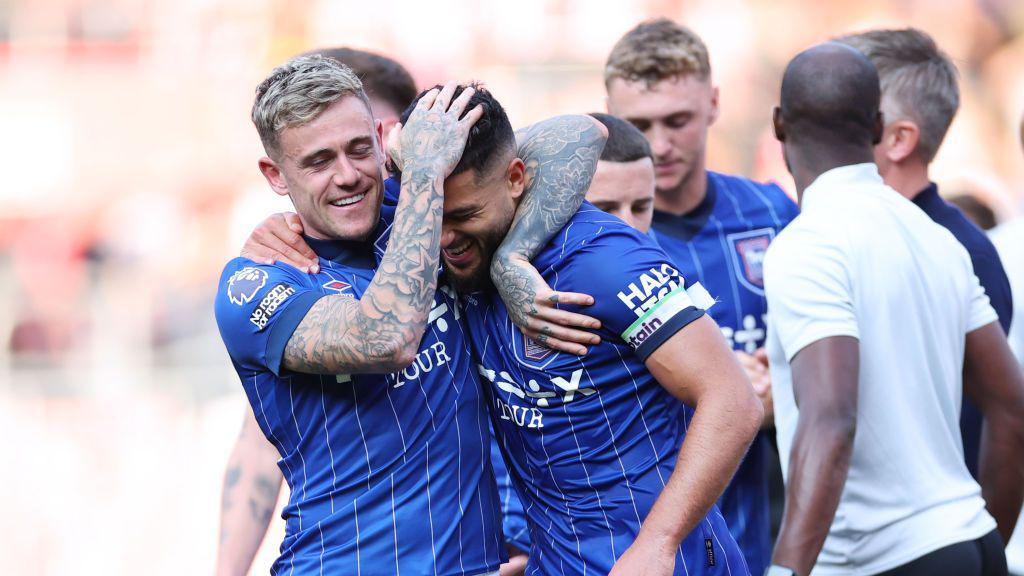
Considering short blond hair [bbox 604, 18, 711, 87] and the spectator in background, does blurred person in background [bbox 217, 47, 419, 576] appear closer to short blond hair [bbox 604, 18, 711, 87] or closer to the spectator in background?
the spectator in background

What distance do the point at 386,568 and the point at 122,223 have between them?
9.84 m

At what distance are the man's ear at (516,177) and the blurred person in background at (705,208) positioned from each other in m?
1.13

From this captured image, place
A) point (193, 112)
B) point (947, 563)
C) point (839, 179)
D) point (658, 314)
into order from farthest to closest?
point (193, 112) < point (839, 179) < point (947, 563) < point (658, 314)

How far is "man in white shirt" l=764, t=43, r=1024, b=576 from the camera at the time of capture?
9.00 ft

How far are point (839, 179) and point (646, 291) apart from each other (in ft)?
2.96

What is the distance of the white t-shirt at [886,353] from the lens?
2855 millimetres

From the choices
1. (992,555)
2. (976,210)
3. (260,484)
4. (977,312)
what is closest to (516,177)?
(260,484)

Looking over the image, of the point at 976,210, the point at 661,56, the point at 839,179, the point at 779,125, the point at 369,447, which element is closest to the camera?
the point at 369,447

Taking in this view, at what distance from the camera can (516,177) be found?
265 centimetres

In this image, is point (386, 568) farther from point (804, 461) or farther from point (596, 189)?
point (596, 189)

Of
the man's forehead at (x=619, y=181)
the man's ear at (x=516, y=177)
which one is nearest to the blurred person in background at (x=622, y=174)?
the man's forehead at (x=619, y=181)

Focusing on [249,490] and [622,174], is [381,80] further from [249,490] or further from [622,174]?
[249,490]

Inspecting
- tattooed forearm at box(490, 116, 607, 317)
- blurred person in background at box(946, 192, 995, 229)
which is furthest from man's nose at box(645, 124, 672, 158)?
blurred person in background at box(946, 192, 995, 229)

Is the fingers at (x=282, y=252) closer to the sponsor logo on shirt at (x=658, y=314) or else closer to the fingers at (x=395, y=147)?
the fingers at (x=395, y=147)
